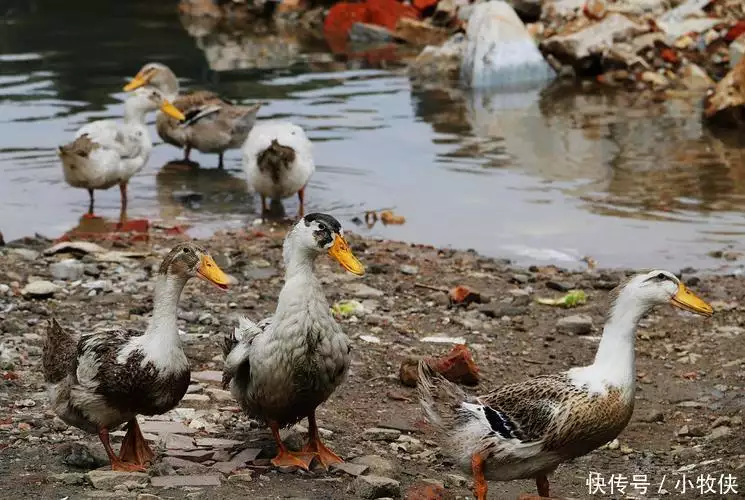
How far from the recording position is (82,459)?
18.1ft

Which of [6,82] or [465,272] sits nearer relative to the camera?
[465,272]

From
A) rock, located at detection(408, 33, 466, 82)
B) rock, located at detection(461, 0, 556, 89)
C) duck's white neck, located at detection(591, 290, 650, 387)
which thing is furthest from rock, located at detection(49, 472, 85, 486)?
rock, located at detection(408, 33, 466, 82)

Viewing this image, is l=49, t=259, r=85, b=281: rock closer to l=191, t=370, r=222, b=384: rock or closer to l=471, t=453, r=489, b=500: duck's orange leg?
l=191, t=370, r=222, b=384: rock

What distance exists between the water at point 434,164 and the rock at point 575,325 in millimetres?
1819

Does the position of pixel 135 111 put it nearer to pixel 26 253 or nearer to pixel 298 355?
pixel 26 253

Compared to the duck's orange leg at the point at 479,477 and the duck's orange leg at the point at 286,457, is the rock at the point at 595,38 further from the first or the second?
the duck's orange leg at the point at 479,477

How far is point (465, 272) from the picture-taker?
9.54m

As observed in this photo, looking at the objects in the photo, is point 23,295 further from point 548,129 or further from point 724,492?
point 548,129

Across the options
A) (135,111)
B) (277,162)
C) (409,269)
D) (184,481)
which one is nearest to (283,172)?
(277,162)

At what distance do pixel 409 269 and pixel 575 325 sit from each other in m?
1.62

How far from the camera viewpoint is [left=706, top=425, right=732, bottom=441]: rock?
636cm

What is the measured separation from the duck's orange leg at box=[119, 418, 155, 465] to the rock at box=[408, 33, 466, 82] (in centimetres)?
1528

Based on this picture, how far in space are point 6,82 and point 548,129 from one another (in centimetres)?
871

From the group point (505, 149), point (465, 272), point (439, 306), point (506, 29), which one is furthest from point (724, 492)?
point (506, 29)
